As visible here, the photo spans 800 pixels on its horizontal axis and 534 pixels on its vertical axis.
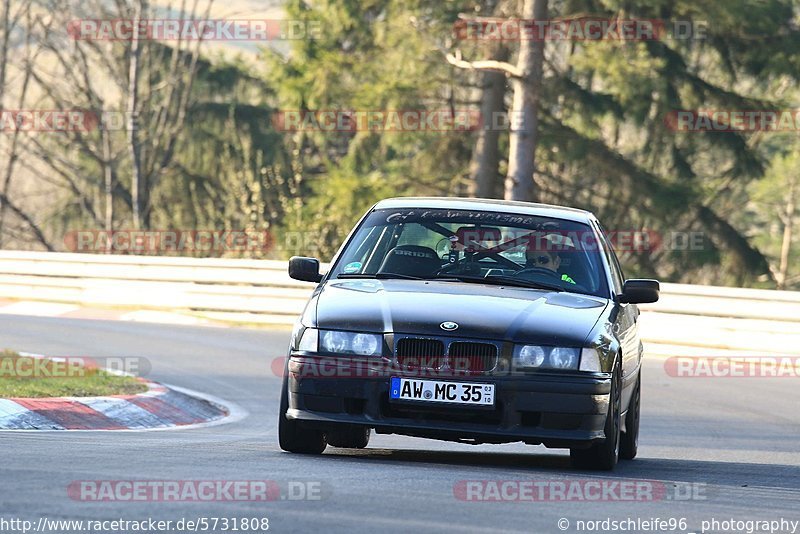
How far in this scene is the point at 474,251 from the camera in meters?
9.24

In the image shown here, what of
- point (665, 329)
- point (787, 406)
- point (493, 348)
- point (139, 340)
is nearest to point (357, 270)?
point (493, 348)

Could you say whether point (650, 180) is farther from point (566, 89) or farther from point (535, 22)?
point (535, 22)

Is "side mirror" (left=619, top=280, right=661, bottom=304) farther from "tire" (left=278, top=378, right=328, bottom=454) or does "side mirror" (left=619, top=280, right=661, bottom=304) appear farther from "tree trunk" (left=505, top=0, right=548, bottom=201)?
"tree trunk" (left=505, top=0, right=548, bottom=201)

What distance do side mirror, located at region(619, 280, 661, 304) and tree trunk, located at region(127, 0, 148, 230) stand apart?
83.0ft

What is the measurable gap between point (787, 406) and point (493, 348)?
6.85 m

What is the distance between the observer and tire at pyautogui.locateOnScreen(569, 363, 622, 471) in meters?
8.25

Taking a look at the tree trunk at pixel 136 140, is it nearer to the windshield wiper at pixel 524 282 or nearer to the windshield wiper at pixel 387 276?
the windshield wiper at pixel 387 276

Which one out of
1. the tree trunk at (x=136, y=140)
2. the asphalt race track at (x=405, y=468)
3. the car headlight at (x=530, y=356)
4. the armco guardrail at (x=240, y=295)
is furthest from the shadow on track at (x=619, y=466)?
the tree trunk at (x=136, y=140)

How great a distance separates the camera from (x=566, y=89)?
2947cm

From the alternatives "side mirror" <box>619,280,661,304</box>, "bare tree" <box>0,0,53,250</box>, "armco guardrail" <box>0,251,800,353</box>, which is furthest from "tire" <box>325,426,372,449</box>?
"bare tree" <box>0,0,53,250</box>

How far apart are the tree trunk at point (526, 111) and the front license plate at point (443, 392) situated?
1718 centimetres

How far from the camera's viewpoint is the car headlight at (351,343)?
7.96 meters

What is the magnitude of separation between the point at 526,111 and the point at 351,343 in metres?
17.4

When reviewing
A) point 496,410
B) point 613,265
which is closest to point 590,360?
point 496,410
